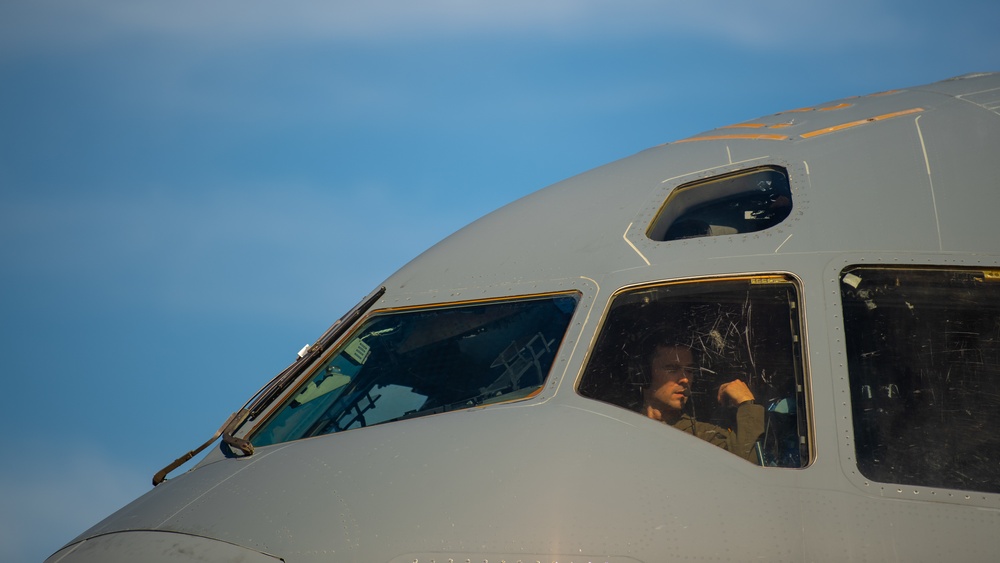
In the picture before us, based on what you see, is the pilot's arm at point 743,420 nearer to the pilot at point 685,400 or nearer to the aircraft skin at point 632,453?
the pilot at point 685,400

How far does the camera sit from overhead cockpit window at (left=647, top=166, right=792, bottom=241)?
7732 mm

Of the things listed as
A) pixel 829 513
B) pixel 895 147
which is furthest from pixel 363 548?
pixel 895 147

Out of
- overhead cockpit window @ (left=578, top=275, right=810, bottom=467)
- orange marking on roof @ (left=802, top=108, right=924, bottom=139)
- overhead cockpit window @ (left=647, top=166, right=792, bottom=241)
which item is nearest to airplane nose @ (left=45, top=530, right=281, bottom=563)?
overhead cockpit window @ (left=578, top=275, right=810, bottom=467)

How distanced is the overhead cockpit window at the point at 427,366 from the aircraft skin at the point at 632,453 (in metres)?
0.16

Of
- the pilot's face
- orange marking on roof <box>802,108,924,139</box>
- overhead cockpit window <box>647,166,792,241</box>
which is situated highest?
orange marking on roof <box>802,108,924,139</box>

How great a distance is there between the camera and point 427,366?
773cm

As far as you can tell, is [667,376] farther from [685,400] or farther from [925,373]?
[925,373]

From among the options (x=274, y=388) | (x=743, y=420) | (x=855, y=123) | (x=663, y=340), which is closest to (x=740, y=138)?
(x=855, y=123)

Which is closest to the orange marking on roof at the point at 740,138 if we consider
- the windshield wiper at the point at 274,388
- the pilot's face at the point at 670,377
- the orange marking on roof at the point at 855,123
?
the orange marking on roof at the point at 855,123

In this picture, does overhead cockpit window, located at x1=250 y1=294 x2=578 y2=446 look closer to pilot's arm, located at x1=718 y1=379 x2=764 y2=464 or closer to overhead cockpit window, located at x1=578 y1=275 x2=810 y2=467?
overhead cockpit window, located at x1=578 y1=275 x2=810 y2=467

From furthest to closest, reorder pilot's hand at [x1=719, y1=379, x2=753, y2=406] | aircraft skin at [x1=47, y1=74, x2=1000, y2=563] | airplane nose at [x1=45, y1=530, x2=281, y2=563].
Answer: pilot's hand at [x1=719, y1=379, x2=753, y2=406] < airplane nose at [x1=45, y1=530, x2=281, y2=563] < aircraft skin at [x1=47, y1=74, x2=1000, y2=563]

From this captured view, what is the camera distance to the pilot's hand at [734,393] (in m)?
6.73

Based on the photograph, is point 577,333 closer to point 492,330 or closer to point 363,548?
point 492,330

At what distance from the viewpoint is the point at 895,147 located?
783 centimetres
